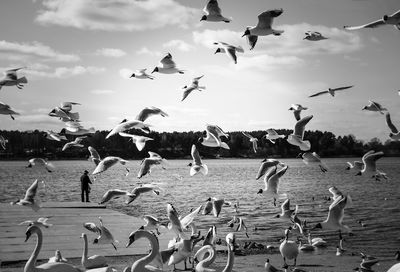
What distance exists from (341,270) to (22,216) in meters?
15.1

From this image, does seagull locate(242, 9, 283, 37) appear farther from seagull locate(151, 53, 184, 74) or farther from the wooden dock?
the wooden dock

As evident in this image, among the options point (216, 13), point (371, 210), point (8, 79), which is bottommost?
point (371, 210)

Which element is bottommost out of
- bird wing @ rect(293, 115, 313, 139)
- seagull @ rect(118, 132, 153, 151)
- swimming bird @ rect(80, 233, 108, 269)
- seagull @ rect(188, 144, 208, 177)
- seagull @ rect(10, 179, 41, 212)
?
swimming bird @ rect(80, 233, 108, 269)

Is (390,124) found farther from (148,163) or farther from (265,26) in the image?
(148,163)

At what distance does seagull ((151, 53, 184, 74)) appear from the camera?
46.7 feet

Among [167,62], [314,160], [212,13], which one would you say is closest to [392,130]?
[314,160]

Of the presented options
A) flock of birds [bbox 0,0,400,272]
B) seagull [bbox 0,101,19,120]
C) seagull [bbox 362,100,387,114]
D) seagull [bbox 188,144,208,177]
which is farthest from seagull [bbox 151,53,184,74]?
seagull [bbox 362,100,387,114]

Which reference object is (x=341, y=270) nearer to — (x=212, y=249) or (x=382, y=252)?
(x=212, y=249)

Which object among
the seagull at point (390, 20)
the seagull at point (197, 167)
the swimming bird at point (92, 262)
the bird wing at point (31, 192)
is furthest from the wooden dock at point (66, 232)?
the seagull at point (390, 20)

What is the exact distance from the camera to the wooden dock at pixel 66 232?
12.7 m

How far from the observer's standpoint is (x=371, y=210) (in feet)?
129

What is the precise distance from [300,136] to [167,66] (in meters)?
4.38

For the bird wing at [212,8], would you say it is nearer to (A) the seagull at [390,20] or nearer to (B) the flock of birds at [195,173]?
(B) the flock of birds at [195,173]

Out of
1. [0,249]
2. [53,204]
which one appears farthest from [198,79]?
[53,204]
